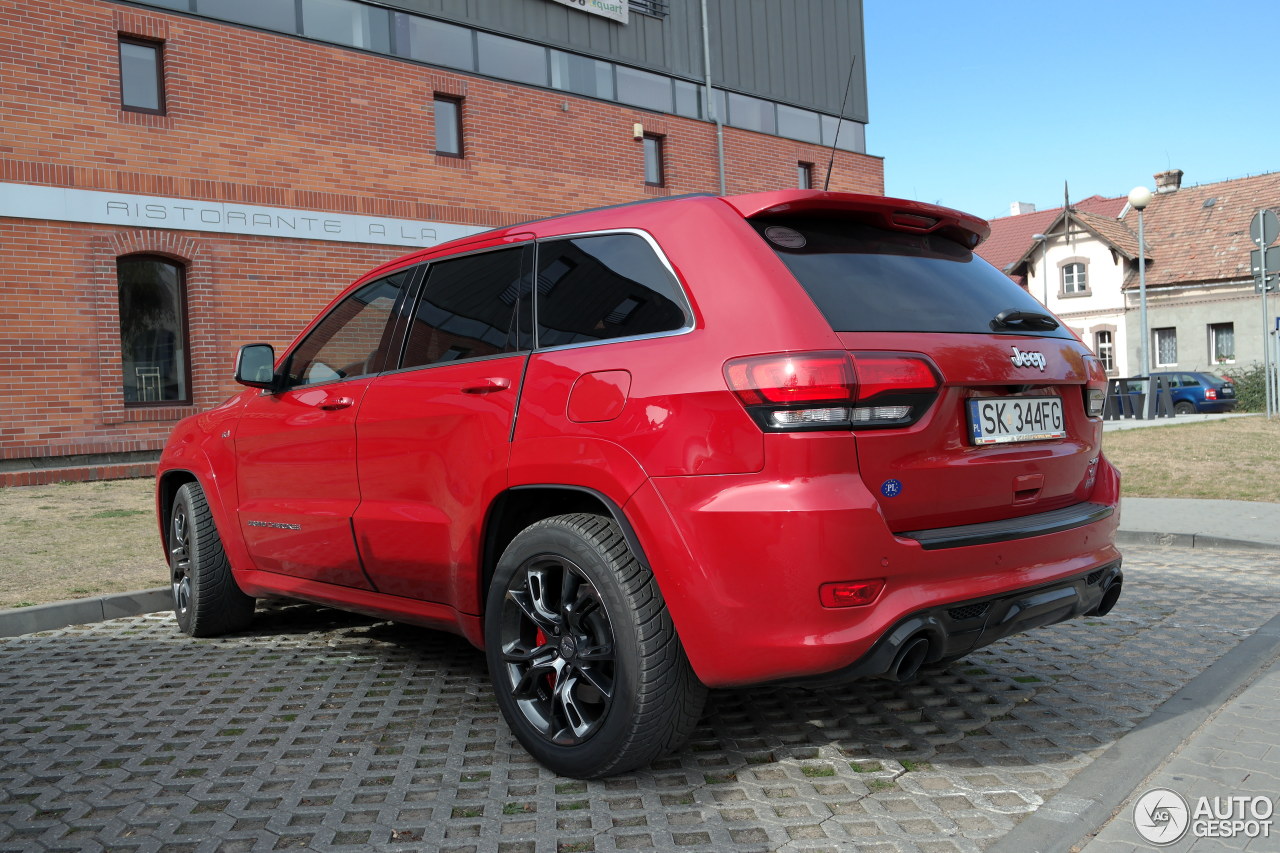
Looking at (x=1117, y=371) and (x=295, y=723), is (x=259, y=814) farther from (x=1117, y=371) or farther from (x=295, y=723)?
(x=1117, y=371)

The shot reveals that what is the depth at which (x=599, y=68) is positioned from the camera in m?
20.5

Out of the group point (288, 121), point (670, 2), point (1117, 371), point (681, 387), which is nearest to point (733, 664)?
point (681, 387)

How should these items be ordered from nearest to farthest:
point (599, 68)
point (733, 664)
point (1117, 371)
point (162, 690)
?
point (733, 664), point (162, 690), point (599, 68), point (1117, 371)

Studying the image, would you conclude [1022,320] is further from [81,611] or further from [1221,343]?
[1221,343]

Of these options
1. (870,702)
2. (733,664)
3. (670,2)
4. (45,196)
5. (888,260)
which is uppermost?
(670,2)

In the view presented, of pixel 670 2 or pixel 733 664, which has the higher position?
pixel 670 2

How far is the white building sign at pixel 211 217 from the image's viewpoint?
13672 mm

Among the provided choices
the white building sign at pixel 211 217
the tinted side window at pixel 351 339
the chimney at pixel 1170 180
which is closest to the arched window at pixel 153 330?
the white building sign at pixel 211 217

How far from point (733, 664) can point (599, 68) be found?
753 inches

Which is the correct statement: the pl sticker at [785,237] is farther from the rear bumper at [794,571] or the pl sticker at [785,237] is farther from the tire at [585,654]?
the tire at [585,654]

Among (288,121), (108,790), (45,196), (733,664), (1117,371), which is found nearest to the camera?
(733,664)

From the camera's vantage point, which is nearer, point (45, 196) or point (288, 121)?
point (45, 196)

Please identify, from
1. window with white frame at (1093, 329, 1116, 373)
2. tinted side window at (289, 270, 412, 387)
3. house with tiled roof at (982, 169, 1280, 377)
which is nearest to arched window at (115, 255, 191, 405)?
tinted side window at (289, 270, 412, 387)

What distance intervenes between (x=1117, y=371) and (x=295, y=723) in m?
46.2
